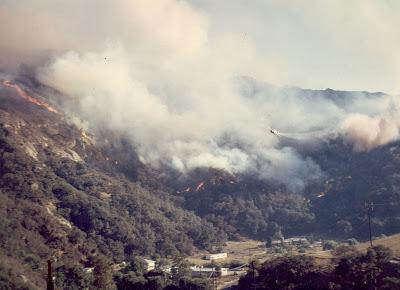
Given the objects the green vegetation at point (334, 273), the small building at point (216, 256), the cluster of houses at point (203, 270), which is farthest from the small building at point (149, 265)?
the green vegetation at point (334, 273)

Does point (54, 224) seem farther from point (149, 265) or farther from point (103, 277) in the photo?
point (103, 277)

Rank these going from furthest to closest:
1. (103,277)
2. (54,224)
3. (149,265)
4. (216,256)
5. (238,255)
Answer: (238,255), (216,256), (54,224), (149,265), (103,277)

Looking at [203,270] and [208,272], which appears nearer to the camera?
[208,272]

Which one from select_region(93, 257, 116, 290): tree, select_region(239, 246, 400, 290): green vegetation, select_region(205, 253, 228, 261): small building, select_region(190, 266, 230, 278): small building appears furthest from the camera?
select_region(205, 253, 228, 261): small building

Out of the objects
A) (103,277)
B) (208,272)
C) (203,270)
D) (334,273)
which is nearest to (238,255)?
(203,270)

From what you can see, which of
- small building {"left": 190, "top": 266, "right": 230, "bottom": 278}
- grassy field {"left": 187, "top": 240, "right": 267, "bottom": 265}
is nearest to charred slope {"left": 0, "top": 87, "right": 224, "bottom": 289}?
grassy field {"left": 187, "top": 240, "right": 267, "bottom": 265}

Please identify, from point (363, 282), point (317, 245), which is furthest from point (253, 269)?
point (317, 245)

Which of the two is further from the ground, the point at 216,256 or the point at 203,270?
the point at 216,256

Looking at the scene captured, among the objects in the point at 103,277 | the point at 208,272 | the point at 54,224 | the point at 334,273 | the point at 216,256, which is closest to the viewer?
the point at 334,273

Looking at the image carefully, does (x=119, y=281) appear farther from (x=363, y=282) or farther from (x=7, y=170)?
(x=7, y=170)

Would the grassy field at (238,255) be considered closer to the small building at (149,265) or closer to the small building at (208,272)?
the small building at (208,272)

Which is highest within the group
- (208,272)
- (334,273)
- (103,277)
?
(103,277)

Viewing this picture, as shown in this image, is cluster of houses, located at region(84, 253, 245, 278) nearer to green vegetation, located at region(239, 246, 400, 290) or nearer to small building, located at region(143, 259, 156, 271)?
small building, located at region(143, 259, 156, 271)
